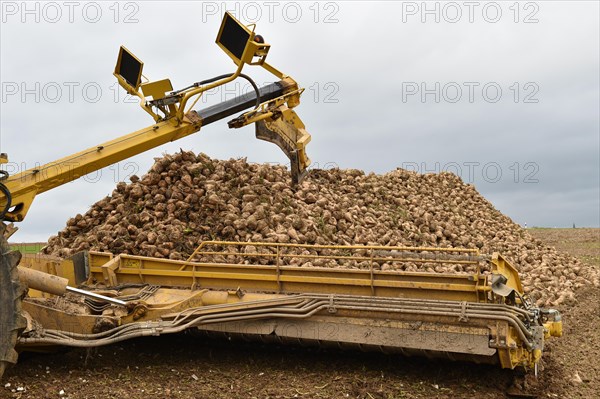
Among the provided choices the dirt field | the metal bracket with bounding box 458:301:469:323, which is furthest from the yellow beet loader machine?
the dirt field

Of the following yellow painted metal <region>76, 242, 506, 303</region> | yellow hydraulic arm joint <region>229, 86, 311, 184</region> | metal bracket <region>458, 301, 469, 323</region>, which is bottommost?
metal bracket <region>458, 301, 469, 323</region>

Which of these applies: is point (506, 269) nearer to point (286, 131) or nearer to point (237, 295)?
point (237, 295)

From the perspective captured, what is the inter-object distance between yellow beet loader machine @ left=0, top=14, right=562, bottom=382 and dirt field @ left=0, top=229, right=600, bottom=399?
31 cm

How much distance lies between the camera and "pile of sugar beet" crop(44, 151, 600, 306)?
970cm

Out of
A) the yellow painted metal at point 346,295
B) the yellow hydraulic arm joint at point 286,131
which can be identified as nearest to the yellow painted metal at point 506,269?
the yellow painted metal at point 346,295

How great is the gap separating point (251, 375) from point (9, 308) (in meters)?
2.31

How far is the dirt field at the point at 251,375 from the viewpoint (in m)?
6.02

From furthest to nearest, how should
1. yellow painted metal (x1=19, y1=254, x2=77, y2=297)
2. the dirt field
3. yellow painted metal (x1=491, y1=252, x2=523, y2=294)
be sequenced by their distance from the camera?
yellow painted metal (x1=19, y1=254, x2=77, y2=297)
yellow painted metal (x1=491, y1=252, x2=523, y2=294)
the dirt field

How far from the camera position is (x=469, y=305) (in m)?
6.02

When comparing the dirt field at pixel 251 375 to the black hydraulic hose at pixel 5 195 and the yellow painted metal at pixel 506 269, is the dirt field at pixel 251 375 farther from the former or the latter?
the black hydraulic hose at pixel 5 195

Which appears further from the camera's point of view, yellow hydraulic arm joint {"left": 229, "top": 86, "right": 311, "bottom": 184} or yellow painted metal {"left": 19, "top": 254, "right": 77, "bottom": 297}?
yellow hydraulic arm joint {"left": 229, "top": 86, "right": 311, "bottom": 184}

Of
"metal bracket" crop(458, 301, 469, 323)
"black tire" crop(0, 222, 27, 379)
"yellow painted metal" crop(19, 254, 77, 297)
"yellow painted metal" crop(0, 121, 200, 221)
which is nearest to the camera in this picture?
"black tire" crop(0, 222, 27, 379)

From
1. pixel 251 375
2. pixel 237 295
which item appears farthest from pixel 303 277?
pixel 251 375

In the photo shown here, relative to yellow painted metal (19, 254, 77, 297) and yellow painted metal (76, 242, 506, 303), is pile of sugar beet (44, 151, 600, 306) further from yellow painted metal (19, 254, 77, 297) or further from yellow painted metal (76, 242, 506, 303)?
yellow painted metal (19, 254, 77, 297)
